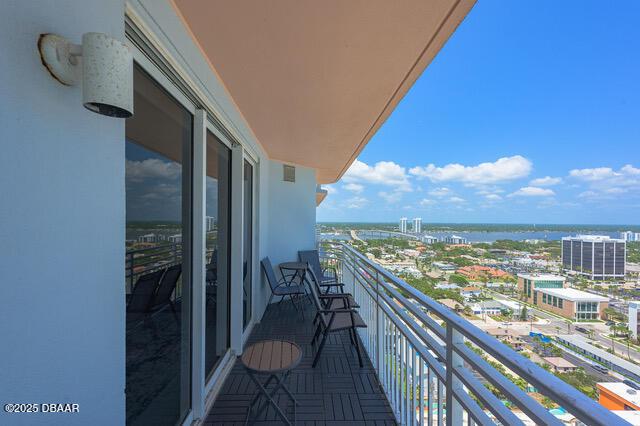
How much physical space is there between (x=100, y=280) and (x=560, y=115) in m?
25.3

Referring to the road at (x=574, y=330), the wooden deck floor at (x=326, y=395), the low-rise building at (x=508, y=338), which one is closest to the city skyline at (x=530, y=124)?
the low-rise building at (x=508, y=338)

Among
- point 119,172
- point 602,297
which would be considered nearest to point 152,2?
point 119,172

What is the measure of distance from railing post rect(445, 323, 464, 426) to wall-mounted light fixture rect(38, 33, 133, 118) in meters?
1.41

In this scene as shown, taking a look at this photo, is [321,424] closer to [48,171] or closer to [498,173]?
[48,171]

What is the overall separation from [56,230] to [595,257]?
7042 millimetres

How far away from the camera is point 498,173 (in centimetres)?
2862

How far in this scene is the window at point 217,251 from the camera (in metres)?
2.27

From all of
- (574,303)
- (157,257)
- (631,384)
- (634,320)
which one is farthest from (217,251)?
(574,303)

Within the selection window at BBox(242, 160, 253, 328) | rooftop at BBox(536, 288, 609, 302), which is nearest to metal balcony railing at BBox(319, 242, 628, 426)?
window at BBox(242, 160, 253, 328)

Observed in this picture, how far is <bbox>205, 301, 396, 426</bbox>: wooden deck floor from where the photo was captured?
2.12 metres

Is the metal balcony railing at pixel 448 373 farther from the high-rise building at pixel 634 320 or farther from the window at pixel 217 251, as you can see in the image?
the high-rise building at pixel 634 320

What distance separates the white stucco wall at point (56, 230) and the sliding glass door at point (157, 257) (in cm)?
25

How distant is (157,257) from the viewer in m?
1.52

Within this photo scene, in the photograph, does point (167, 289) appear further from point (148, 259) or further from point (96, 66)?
point (96, 66)
